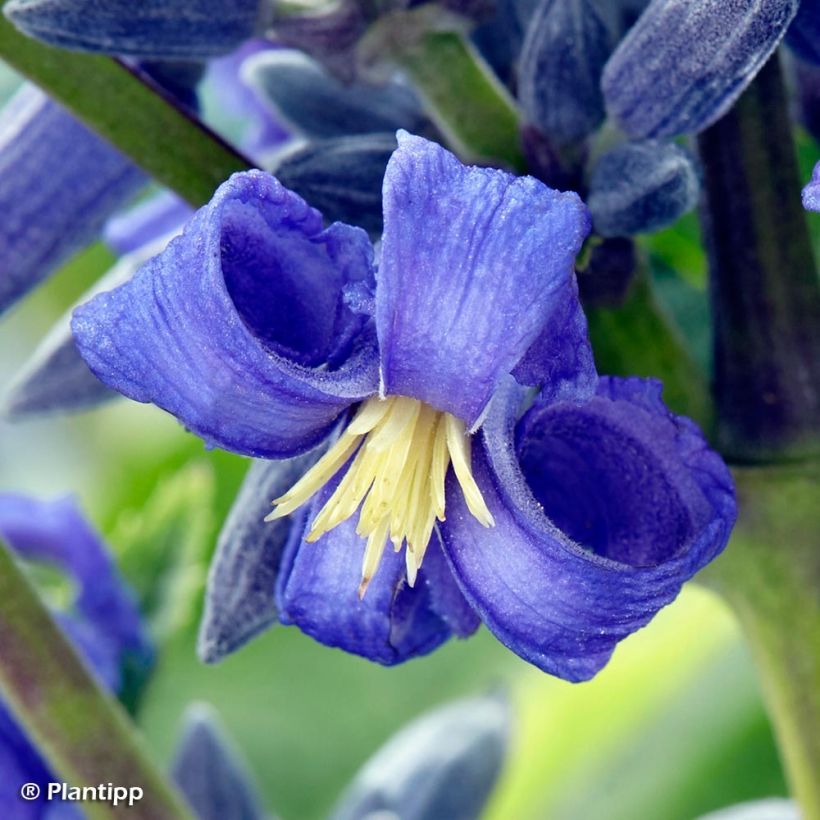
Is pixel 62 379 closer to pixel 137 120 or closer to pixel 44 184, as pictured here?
pixel 44 184

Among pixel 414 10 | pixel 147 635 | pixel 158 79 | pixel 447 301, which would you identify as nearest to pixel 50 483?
pixel 147 635

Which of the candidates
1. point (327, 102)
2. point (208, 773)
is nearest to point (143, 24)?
point (327, 102)

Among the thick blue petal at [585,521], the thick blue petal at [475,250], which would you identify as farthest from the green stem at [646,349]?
the thick blue petal at [475,250]

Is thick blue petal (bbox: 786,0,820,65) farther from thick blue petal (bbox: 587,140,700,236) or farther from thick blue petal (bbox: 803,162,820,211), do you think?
thick blue petal (bbox: 803,162,820,211)

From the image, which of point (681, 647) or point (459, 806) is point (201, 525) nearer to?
point (459, 806)

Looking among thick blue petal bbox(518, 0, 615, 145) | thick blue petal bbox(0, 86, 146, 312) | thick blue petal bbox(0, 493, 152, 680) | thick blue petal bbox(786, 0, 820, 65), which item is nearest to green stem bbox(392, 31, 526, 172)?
thick blue petal bbox(518, 0, 615, 145)
